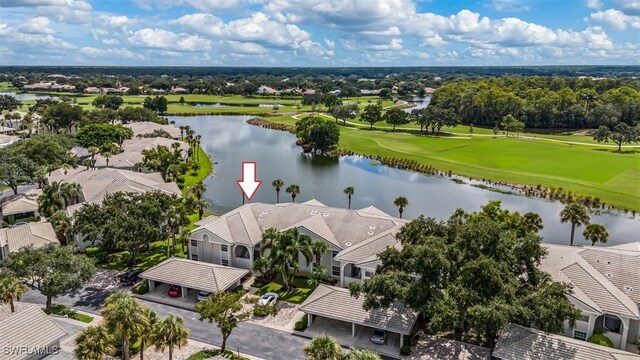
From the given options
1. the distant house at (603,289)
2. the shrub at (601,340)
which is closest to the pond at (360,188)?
the distant house at (603,289)

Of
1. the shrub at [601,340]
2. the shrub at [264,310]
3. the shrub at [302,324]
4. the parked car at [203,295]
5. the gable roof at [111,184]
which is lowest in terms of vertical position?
the shrub at [302,324]

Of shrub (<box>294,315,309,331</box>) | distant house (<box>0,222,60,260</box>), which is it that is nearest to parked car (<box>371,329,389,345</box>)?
shrub (<box>294,315,309,331</box>)

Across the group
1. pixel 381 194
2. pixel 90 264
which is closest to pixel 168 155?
pixel 381 194

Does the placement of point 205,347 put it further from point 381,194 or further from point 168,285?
point 381,194

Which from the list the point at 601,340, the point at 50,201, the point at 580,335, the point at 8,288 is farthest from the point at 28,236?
the point at 601,340

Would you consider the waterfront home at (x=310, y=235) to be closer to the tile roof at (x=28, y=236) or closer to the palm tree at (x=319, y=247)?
the palm tree at (x=319, y=247)

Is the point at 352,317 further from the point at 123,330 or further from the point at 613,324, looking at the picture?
the point at 613,324

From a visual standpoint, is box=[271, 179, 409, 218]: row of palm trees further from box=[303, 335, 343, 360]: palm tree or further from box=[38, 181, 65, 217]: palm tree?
box=[303, 335, 343, 360]: palm tree
